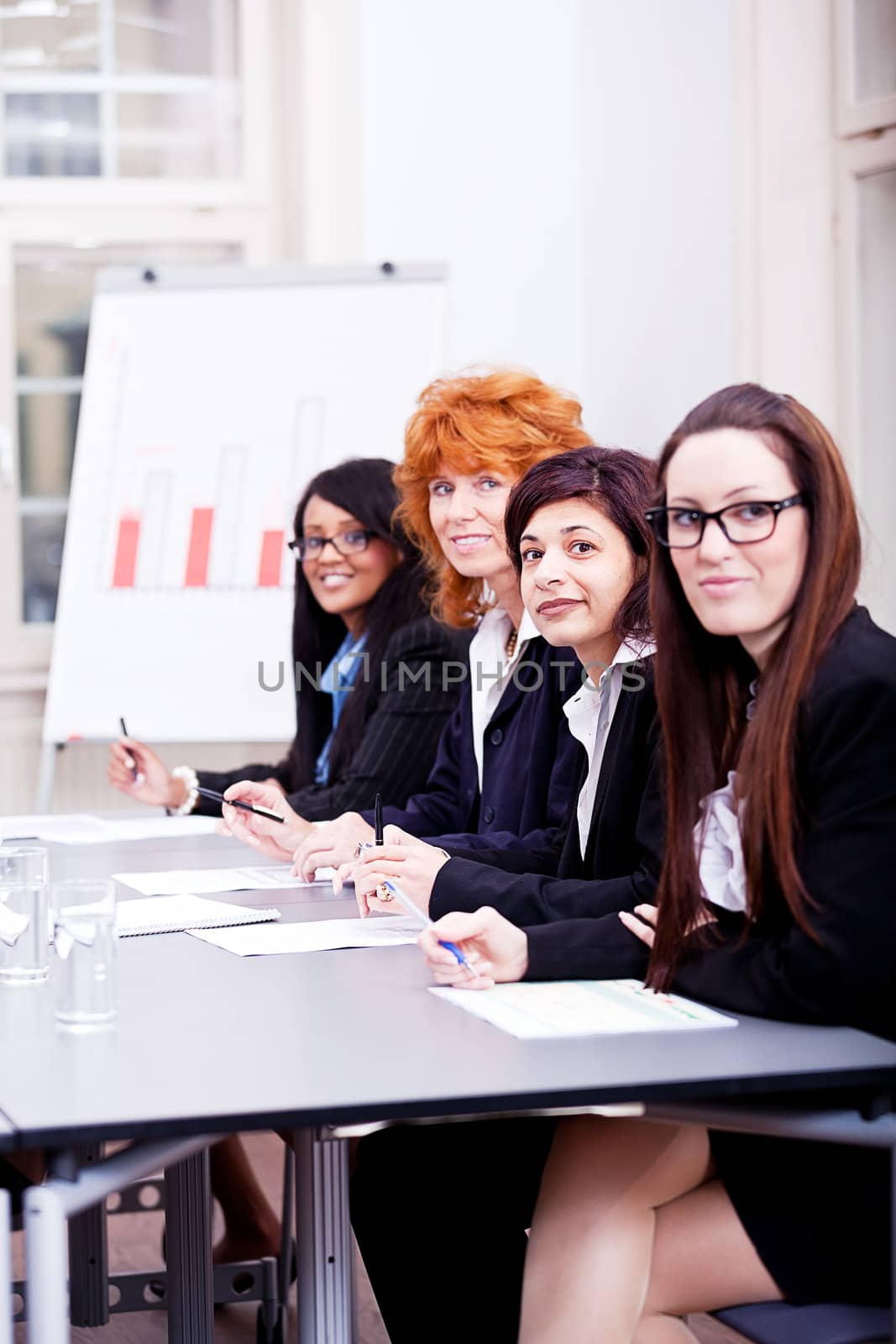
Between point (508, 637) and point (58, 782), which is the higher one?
point (508, 637)

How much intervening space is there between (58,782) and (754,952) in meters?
3.41

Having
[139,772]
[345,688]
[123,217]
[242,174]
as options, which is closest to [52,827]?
[139,772]

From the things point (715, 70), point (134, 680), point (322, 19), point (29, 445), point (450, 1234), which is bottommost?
point (450, 1234)

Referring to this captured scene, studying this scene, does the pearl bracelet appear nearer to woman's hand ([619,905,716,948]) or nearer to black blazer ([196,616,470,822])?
black blazer ([196,616,470,822])

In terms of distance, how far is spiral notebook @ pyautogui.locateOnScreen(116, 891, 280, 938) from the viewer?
77.8 inches

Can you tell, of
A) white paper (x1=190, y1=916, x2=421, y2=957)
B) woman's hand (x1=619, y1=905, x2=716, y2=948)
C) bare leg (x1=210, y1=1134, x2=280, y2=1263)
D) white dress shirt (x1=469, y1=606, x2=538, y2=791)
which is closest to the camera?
woman's hand (x1=619, y1=905, x2=716, y2=948)

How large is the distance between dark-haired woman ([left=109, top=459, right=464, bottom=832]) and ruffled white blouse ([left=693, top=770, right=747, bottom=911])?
1.36 m

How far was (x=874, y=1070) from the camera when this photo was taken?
132 cm

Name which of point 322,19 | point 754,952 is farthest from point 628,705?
point 322,19

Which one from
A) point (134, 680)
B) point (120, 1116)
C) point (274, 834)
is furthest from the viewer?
point (134, 680)

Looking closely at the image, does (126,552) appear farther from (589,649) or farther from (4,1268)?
(4,1268)

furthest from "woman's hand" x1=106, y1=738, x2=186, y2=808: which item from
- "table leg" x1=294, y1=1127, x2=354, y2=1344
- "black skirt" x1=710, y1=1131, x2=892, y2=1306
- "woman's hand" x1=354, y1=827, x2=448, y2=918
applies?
"black skirt" x1=710, y1=1131, x2=892, y2=1306

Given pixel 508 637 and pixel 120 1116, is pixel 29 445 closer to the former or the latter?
pixel 508 637

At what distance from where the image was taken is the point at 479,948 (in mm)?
1604
